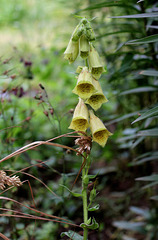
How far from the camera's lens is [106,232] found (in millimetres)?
1667

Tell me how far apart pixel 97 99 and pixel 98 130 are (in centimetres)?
12

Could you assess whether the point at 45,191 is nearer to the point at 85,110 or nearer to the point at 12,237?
the point at 12,237

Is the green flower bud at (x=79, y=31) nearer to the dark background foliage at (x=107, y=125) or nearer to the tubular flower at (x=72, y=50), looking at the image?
the tubular flower at (x=72, y=50)

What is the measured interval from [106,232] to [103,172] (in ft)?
1.66

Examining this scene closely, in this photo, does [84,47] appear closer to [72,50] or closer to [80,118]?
[72,50]

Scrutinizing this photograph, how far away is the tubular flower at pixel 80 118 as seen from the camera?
2.59ft

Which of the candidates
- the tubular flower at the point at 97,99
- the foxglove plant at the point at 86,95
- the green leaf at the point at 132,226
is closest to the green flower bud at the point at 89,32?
the foxglove plant at the point at 86,95

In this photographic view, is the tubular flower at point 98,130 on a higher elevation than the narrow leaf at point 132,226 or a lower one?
higher

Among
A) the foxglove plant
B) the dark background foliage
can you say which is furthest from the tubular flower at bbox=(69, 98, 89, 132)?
the dark background foliage

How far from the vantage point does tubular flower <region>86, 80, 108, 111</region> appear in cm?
81

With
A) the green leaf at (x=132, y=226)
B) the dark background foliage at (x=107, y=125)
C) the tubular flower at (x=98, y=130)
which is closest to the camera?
the tubular flower at (x=98, y=130)

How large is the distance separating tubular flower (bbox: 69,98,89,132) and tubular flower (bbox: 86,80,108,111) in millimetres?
26

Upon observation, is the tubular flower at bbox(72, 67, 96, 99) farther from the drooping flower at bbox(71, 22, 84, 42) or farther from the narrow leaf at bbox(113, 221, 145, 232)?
the narrow leaf at bbox(113, 221, 145, 232)

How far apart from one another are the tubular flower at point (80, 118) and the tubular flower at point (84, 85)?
0.04m
